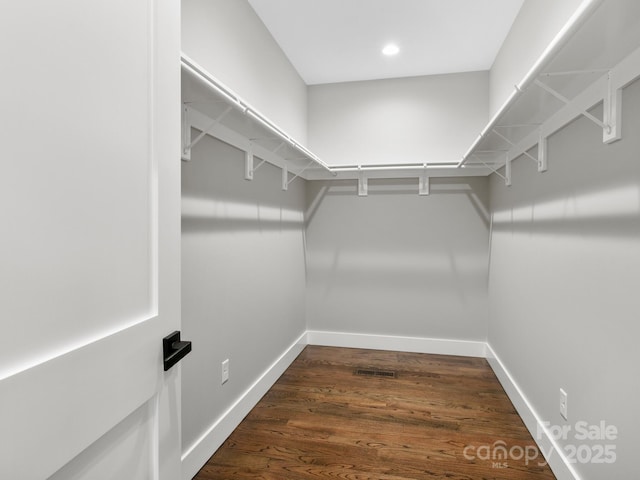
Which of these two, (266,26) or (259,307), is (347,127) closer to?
(266,26)

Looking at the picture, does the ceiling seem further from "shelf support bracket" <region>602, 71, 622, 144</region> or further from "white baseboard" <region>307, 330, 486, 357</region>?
"white baseboard" <region>307, 330, 486, 357</region>

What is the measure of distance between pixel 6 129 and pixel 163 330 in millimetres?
483

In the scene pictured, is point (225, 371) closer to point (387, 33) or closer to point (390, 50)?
point (387, 33)

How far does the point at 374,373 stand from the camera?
9.25ft

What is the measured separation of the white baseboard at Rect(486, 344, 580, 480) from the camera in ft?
5.16

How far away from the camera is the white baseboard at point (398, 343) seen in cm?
322

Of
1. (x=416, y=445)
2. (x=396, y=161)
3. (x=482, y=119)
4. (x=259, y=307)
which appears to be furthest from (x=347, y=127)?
(x=416, y=445)

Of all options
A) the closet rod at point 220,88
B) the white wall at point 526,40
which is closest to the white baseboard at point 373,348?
the closet rod at point 220,88

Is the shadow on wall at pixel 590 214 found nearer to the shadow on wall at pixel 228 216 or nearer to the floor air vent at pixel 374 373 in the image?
the floor air vent at pixel 374 373

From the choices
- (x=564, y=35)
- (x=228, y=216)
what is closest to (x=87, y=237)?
(x=564, y=35)

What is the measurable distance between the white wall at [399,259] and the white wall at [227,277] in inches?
27.0

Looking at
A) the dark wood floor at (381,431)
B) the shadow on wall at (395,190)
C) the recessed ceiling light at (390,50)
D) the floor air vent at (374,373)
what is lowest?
the dark wood floor at (381,431)

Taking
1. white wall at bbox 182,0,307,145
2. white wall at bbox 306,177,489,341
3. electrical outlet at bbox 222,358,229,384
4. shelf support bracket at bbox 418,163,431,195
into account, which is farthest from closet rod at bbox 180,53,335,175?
shelf support bracket at bbox 418,163,431,195

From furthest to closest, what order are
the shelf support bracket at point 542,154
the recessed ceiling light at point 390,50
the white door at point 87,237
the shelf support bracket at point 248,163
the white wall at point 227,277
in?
the recessed ceiling light at point 390,50
the shelf support bracket at point 248,163
the shelf support bracket at point 542,154
the white wall at point 227,277
the white door at point 87,237
